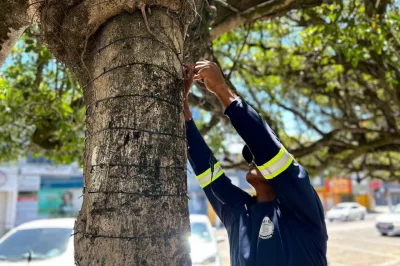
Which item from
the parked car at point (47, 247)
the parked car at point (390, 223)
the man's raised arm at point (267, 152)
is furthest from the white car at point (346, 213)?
the man's raised arm at point (267, 152)

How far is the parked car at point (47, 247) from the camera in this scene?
5.43m

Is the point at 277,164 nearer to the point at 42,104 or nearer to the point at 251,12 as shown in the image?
the point at 251,12

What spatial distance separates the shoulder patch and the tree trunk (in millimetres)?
802

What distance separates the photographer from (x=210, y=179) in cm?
250

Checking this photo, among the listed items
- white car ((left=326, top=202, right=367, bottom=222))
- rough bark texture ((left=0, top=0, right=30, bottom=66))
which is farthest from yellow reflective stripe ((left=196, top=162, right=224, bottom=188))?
white car ((left=326, top=202, right=367, bottom=222))

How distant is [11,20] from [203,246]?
5575mm

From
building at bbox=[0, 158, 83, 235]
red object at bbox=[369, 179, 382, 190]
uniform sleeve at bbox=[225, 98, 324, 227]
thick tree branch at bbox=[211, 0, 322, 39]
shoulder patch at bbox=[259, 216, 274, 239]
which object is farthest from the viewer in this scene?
red object at bbox=[369, 179, 382, 190]

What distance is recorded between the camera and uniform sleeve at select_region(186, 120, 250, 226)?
246 centimetres

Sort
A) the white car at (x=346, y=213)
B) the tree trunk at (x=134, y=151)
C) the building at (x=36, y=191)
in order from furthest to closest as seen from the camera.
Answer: the white car at (x=346, y=213)
the building at (x=36, y=191)
the tree trunk at (x=134, y=151)

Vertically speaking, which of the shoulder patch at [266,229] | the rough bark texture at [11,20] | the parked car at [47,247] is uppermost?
the rough bark texture at [11,20]

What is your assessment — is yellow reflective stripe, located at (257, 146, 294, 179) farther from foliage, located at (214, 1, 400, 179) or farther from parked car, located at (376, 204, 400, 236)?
parked car, located at (376, 204, 400, 236)

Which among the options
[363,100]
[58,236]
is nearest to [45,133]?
[58,236]

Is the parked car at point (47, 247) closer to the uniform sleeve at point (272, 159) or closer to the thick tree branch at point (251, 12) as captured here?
the thick tree branch at point (251, 12)

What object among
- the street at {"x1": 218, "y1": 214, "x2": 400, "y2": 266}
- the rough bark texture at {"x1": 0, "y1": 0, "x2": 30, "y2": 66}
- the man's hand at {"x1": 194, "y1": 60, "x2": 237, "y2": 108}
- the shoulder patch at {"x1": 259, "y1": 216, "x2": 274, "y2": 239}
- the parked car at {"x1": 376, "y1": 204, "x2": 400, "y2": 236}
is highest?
the rough bark texture at {"x1": 0, "y1": 0, "x2": 30, "y2": 66}
